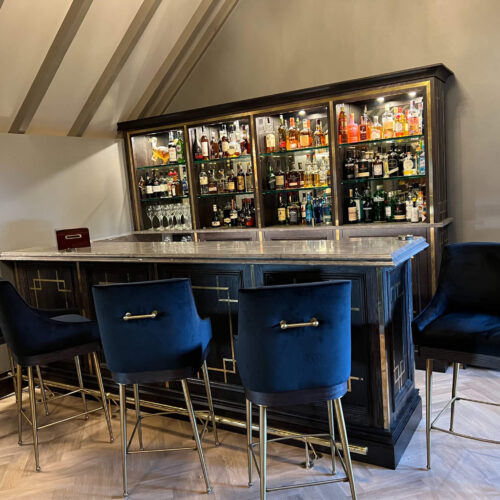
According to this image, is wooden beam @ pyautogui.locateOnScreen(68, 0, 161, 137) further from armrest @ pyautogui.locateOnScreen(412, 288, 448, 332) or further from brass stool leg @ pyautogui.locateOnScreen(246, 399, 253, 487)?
brass stool leg @ pyautogui.locateOnScreen(246, 399, 253, 487)

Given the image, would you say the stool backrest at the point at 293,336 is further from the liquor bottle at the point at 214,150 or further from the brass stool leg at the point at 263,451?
the liquor bottle at the point at 214,150

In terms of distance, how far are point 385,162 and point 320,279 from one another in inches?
80.9

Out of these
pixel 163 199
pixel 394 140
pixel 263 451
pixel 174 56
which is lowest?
pixel 263 451

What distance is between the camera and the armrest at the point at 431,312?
2336 mm

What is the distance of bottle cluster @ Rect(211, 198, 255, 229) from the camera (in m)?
4.79

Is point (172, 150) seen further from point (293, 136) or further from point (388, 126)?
point (388, 126)

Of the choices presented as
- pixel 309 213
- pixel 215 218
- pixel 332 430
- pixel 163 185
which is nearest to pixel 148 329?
pixel 332 430

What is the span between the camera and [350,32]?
4.35 m

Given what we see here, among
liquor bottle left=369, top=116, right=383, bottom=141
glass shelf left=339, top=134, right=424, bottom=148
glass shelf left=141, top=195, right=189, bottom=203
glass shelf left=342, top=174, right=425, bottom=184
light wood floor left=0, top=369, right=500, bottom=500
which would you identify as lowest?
light wood floor left=0, top=369, right=500, bottom=500

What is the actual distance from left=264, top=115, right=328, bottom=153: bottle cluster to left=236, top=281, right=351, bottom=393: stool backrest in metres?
2.63

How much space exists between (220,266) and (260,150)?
2001 mm

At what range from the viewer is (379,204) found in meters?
4.26

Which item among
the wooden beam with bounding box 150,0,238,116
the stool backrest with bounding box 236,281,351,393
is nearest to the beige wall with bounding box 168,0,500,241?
the wooden beam with bounding box 150,0,238,116

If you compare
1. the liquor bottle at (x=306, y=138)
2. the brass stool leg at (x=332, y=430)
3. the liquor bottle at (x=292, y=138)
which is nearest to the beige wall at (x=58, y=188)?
the liquor bottle at (x=292, y=138)
